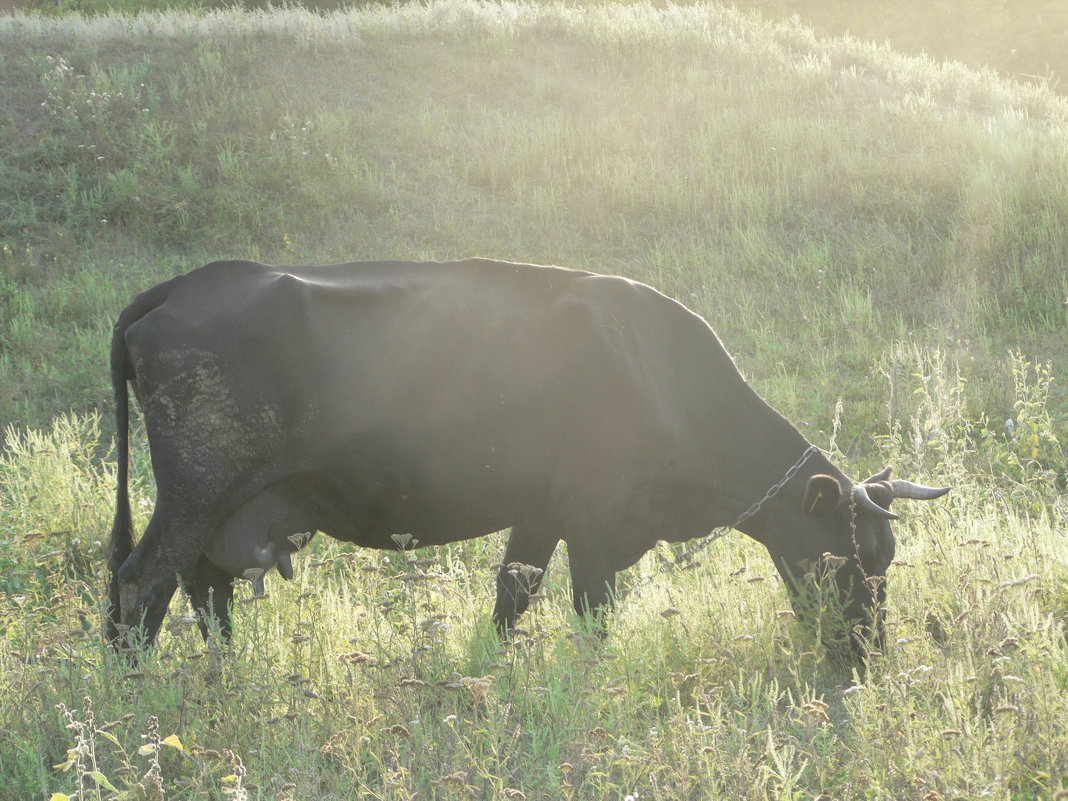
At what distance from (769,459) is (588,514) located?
3.32 feet

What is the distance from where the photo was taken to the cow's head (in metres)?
5.29

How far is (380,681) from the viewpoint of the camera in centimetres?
470

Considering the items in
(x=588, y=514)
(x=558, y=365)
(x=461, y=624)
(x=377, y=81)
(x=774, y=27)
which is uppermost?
(x=774, y=27)

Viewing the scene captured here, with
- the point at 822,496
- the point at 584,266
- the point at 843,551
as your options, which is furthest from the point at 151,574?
the point at 584,266

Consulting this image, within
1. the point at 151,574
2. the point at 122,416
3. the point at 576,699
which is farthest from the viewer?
the point at 122,416

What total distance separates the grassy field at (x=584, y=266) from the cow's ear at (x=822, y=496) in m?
0.58

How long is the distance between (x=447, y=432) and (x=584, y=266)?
353 inches

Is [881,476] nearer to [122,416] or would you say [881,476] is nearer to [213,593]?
[213,593]

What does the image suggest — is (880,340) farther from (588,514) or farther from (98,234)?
(98,234)

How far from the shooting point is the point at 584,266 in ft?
46.6

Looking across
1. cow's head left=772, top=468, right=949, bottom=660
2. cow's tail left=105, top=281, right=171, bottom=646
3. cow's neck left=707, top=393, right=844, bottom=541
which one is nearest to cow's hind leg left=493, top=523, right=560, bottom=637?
cow's neck left=707, top=393, right=844, bottom=541

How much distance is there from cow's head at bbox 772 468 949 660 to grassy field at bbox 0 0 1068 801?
7.6 inches

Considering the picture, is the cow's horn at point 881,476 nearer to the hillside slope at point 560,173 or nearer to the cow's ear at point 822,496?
the cow's ear at point 822,496

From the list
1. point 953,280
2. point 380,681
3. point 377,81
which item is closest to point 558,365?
point 380,681
